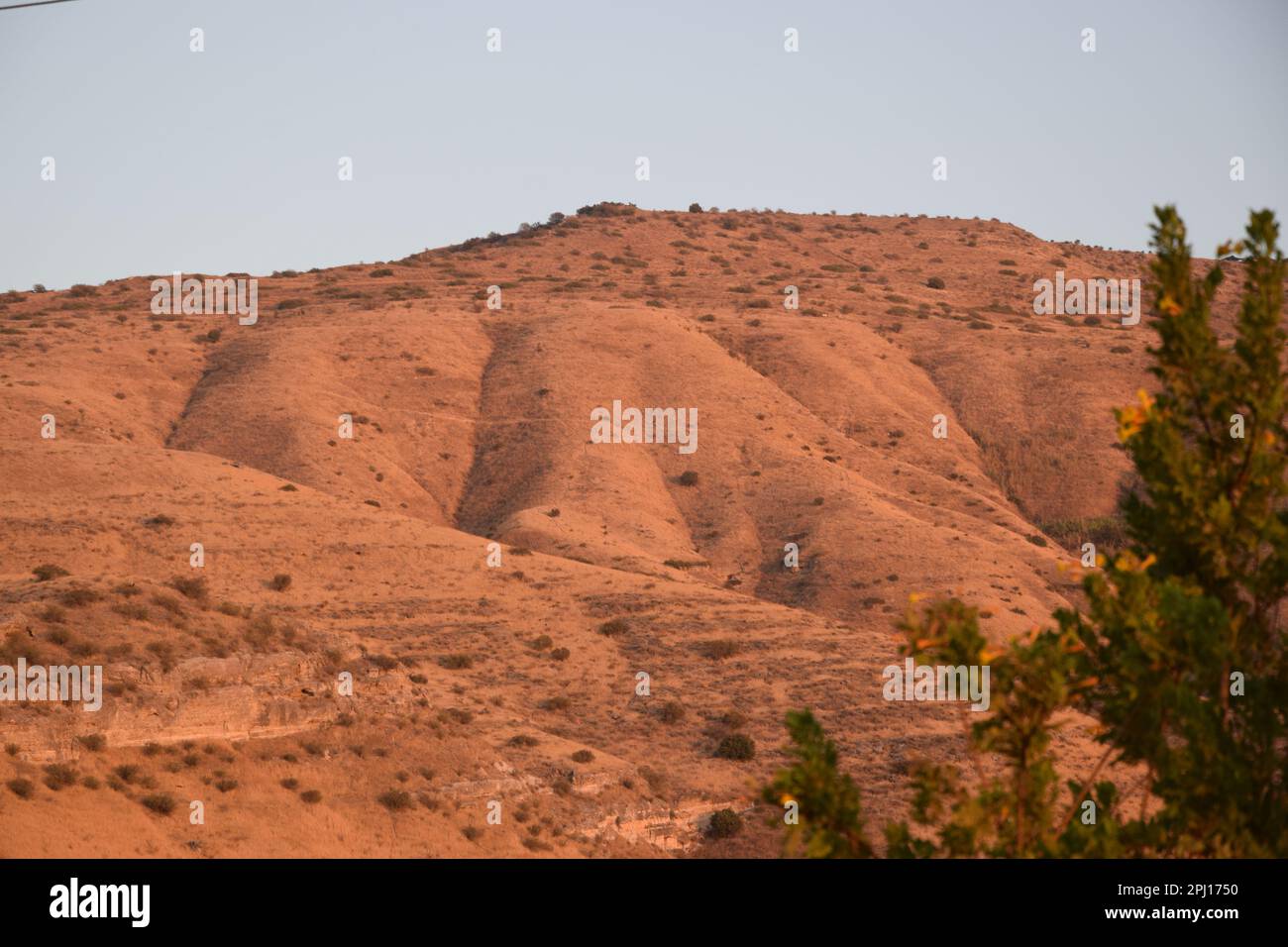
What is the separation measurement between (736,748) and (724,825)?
4597 millimetres

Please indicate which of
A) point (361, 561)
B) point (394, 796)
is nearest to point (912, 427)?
point (361, 561)

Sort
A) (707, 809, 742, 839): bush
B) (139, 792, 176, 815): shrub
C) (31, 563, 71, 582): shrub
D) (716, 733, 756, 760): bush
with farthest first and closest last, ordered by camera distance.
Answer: (716, 733, 756, 760): bush
(31, 563, 71, 582): shrub
(707, 809, 742, 839): bush
(139, 792, 176, 815): shrub

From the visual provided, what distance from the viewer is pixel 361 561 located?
167ft

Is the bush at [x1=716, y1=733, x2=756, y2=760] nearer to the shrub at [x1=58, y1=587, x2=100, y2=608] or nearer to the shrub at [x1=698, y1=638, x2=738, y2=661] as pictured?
the shrub at [x1=698, y1=638, x2=738, y2=661]

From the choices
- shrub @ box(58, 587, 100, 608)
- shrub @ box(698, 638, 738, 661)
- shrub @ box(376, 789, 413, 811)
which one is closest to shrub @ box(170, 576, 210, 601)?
shrub @ box(58, 587, 100, 608)

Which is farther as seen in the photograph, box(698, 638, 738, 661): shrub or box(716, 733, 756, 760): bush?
box(698, 638, 738, 661): shrub

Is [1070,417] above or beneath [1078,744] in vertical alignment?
above

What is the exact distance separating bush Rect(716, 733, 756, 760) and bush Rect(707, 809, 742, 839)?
3.83 meters

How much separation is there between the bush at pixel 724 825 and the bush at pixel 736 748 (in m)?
3.83

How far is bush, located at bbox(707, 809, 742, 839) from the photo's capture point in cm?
3731
